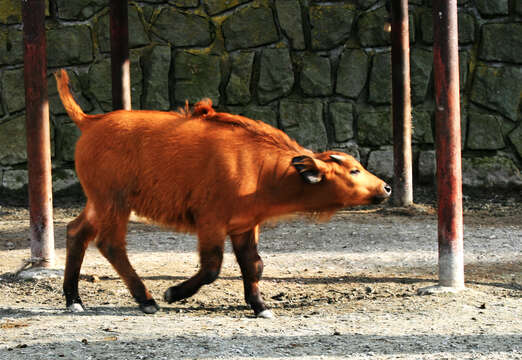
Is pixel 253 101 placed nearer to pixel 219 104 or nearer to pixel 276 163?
pixel 219 104

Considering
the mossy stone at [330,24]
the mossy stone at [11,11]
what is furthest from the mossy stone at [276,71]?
the mossy stone at [11,11]

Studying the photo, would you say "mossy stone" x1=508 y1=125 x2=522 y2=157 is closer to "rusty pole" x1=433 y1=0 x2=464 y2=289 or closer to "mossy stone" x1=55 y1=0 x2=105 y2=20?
"rusty pole" x1=433 y1=0 x2=464 y2=289

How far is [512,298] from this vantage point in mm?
5160

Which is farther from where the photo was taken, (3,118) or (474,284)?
(3,118)

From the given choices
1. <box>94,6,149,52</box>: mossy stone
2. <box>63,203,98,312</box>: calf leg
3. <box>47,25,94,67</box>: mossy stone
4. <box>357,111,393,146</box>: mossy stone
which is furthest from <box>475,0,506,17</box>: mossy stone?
<box>63,203,98,312</box>: calf leg

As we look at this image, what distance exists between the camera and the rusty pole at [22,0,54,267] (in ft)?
19.8

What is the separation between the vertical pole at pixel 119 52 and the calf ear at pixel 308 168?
128 inches

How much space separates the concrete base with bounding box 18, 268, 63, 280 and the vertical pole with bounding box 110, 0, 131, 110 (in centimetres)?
214

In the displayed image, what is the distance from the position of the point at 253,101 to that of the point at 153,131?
196 inches

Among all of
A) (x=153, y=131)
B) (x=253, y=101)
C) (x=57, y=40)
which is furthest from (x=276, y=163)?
(x=57, y=40)

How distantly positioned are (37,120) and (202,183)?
1837mm

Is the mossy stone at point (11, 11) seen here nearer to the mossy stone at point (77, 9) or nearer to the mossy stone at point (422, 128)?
the mossy stone at point (77, 9)

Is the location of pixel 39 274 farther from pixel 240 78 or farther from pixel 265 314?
pixel 240 78

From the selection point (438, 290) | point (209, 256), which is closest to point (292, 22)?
point (438, 290)
